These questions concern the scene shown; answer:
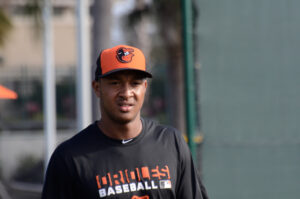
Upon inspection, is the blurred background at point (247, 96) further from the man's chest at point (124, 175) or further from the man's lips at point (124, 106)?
the man's lips at point (124, 106)

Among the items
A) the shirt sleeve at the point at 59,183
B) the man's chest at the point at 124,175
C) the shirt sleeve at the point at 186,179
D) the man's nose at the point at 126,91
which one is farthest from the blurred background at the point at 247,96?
the shirt sleeve at the point at 59,183

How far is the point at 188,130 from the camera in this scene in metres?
4.10

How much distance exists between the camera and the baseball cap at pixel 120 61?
2256 mm

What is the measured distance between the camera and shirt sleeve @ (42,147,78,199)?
7.32 ft

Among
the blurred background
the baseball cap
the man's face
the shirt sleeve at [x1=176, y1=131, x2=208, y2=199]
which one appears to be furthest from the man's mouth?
the blurred background

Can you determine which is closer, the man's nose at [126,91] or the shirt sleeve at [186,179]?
the man's nose at [126,91]

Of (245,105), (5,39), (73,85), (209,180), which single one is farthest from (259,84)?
(73,85)

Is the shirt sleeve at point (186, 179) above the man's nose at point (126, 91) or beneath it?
beneath

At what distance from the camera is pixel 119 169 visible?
2270mm

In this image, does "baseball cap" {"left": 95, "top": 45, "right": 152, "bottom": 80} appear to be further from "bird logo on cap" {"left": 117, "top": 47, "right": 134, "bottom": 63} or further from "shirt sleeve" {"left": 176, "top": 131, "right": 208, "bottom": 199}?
"shirt sleeve" {"left": 176, "top": 131, "right": 208, "bottom": 199}

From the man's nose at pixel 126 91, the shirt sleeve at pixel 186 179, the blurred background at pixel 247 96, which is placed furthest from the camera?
the blurred background at pixel 247 96

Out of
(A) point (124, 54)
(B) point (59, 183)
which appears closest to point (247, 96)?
(A) point (124, 54)

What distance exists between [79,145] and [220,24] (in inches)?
84.2

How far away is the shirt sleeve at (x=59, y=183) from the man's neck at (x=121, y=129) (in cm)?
24
